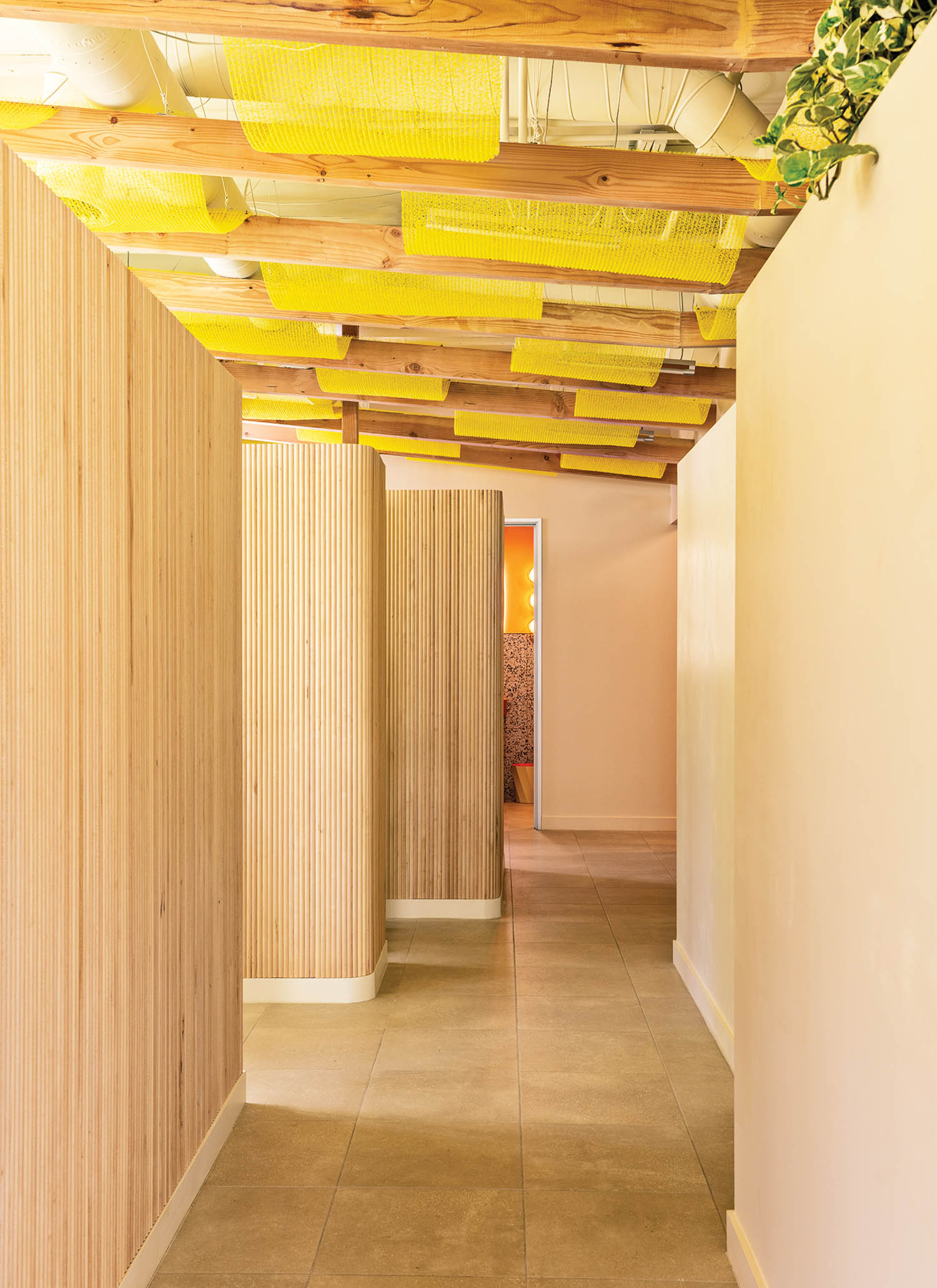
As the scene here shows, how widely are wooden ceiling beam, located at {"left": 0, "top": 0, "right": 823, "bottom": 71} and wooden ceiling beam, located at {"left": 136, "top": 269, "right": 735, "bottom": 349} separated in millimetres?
2011

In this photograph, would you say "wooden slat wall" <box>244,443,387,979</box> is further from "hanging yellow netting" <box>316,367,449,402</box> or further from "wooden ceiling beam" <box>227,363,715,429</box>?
"wooden ceiling beam" <box>227,363,715,429</box>

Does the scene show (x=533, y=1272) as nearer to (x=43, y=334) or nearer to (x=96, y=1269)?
(x=96, y=1269)

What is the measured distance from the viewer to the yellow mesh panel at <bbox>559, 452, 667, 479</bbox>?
793cm

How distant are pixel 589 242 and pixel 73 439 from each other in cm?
202

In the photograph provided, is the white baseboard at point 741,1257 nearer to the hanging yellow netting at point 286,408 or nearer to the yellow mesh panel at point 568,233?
the yellow mesh panel at point 568,233

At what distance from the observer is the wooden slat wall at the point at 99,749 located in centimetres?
171

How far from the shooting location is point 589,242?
3318 mm

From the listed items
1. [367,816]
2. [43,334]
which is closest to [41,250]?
[43,334]

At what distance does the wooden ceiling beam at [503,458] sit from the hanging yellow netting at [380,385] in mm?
1983

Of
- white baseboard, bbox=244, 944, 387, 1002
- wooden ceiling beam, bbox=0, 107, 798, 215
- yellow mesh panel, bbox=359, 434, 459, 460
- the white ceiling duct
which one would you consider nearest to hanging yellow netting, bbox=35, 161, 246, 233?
wooden ceiling beam, bbox=0, 107, 798, 215

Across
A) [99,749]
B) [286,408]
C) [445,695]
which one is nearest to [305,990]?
[445,695]

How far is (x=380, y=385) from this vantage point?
611cm

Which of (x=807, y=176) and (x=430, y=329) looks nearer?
(x=807, y=176)

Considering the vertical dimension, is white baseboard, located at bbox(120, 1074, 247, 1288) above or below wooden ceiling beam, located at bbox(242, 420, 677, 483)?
below
